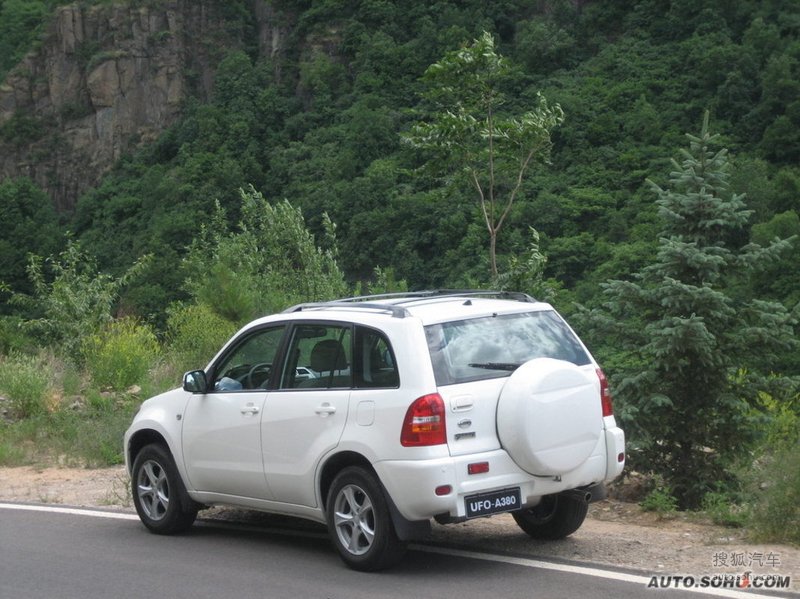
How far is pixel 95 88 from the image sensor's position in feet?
422

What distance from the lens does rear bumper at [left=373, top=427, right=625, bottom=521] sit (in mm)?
6723

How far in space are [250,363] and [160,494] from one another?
1.26 meters

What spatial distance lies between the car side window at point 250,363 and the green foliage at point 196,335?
830 centimetres

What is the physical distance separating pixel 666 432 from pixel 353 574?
353 centimetres

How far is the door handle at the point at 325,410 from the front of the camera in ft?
24.0

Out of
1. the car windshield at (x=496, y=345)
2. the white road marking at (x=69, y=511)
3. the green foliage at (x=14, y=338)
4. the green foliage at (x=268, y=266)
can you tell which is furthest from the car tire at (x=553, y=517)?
the green foliage at (x=14, y=338)

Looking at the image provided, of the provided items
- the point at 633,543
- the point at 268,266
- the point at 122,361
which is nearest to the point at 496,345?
the point at 633,543

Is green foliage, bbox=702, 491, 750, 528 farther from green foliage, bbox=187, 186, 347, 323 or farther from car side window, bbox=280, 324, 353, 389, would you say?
green foliage, bbox=187, 186, 347, 323

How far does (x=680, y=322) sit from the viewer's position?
9.21 metres

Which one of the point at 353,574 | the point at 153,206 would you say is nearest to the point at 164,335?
the point at 353,574

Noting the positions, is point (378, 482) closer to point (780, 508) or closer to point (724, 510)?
point (780, 508)

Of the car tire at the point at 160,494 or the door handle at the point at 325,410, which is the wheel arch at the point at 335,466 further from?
the car tire at the point at 160,494

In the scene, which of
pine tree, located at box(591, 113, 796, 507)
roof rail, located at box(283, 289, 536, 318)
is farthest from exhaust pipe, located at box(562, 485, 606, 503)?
pine tree, located at box(591, 113, 796, 507)

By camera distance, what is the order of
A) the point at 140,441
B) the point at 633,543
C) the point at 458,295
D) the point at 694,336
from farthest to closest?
the point at 694,336 < the point at 140,441 < the point at 458,295 < the point at 633,543
